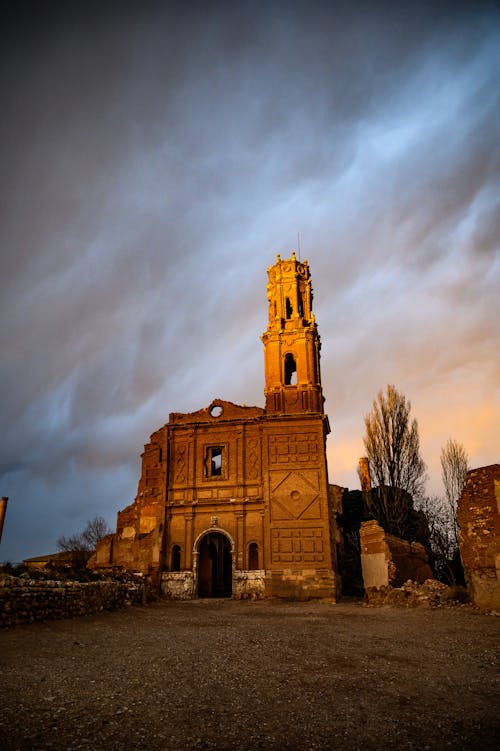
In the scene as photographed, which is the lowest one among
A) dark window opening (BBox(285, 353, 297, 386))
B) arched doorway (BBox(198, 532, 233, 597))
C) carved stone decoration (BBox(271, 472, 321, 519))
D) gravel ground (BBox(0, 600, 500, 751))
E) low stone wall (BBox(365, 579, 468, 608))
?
gravel ground (BBox(0, 600, 500, 751))

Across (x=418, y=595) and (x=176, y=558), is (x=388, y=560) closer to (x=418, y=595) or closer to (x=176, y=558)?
(x=418, y=595)

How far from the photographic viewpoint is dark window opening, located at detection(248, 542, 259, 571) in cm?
2473

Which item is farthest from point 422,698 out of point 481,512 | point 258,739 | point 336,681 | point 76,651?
point 481,512

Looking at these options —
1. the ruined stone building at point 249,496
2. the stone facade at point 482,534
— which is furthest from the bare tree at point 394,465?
the stone facade at point 482,534

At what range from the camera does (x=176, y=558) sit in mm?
25469

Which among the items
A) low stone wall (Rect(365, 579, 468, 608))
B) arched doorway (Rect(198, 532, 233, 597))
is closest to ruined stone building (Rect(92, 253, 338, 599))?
arched doorway (Rect(198, 532, 233, 597))

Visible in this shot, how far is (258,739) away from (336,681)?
7.59 feet

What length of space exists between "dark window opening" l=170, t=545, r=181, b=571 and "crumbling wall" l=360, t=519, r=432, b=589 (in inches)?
367

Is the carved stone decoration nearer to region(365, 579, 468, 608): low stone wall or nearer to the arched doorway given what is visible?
region(365, 579, 468, 608): low stone wall

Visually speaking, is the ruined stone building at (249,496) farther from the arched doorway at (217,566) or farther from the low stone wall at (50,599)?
the low stone wall at (50,599)

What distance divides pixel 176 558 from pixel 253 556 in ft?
13.0

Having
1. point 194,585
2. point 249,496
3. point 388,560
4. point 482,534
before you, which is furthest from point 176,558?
point 482,534

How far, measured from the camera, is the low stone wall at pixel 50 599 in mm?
10766

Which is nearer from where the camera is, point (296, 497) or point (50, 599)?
point (50, 599)
